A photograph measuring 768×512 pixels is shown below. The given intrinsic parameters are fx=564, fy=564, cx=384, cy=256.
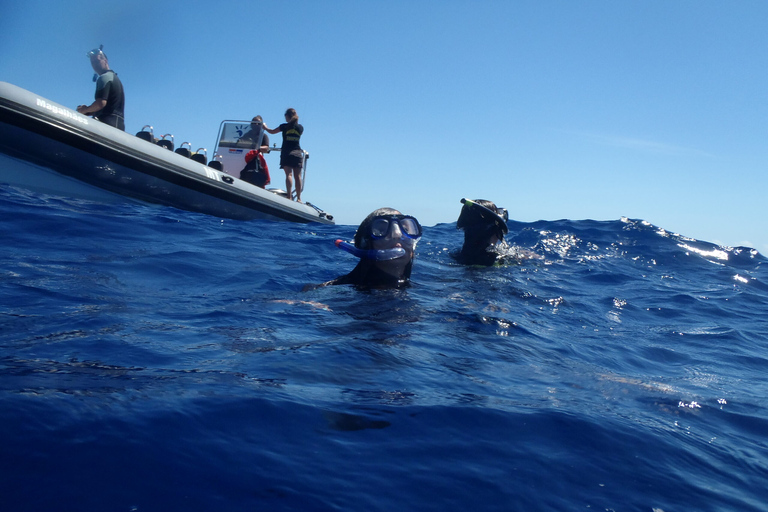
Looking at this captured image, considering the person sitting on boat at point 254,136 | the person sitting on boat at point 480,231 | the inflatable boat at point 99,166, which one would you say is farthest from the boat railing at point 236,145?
the person sitting on boat at point 480,231

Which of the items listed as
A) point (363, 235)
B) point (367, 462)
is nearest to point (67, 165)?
point (363, 235)

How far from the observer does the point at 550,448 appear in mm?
1930

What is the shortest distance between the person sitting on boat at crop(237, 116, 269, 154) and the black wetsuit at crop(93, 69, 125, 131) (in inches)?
139

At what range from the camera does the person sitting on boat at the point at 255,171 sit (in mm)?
10961

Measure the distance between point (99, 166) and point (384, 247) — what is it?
5.84 meters

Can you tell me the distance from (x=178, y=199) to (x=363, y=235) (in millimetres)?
5996

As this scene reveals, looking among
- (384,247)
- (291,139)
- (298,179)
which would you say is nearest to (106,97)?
(291,139)

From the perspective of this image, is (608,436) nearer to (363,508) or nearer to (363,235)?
(363,508)

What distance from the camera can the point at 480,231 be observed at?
19.9ft

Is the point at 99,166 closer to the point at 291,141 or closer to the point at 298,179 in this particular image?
the point at 291,141

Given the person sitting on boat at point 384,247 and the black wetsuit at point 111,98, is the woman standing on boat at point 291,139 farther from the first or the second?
the person sitting on boat at point 384,247

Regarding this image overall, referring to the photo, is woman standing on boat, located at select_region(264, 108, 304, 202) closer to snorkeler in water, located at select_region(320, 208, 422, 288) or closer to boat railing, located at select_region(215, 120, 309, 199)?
boat railing, located at select_region(215, 120, 309, 199)

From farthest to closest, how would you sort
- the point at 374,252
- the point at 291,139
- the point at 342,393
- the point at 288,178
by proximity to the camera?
1. the point at 288,178
2. the point at 291,139
3. the point at 374,252
4. the point at 342,393

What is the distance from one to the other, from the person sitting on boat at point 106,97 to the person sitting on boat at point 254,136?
357 cm
